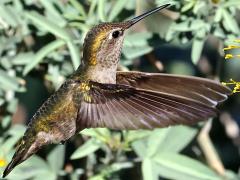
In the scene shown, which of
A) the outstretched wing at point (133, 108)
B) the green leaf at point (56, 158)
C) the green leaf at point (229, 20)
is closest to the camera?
the outstretched wing at point (133, 108)

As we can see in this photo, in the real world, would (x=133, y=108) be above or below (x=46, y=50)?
below

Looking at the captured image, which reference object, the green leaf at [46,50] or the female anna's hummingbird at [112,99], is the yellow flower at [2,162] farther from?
the green leaf at [46,50]

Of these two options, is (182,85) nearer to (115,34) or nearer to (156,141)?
(115,34)

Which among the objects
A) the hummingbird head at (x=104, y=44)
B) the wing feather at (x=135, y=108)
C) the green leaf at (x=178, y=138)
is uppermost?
the hummingbird head at (x=104, y=44)

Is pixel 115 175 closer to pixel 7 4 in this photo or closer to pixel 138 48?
pixel 138 48

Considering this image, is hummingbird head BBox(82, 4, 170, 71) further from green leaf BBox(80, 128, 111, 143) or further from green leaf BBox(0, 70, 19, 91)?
green leaf BBox(0, 70, 19, 91)

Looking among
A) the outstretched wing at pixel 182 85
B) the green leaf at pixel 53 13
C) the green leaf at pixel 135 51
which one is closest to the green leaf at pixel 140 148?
the green leaf at pixel 135 51

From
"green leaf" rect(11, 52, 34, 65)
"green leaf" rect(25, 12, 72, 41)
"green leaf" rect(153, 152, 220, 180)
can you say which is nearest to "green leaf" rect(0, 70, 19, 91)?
"green leaf" rect(11, 52, 34, 65)

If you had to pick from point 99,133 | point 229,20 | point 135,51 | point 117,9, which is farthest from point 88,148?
point 229,20
